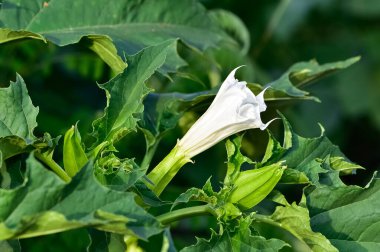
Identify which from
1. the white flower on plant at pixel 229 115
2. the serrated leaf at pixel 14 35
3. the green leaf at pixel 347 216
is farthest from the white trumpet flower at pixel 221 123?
the serrated leaf at pixel 14 35

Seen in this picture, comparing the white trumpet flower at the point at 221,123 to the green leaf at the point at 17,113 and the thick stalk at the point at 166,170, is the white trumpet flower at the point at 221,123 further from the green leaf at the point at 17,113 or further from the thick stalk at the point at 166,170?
the green leaf at the point at 17,113

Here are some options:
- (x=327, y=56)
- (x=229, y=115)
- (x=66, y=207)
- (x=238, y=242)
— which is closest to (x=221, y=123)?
(x=229, y=115)

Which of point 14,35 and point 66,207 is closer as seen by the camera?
point 66,207

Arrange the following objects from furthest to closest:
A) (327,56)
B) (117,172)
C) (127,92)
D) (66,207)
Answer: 1. (327,56)
2. (127,92)
3. (117,172)
4. (66,207)

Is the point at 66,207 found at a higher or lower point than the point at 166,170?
higher

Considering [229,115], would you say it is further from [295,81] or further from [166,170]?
[295,81]

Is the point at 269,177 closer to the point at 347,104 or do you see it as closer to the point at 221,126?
the point at 221,126

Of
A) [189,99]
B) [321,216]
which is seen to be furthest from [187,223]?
[321,216]
